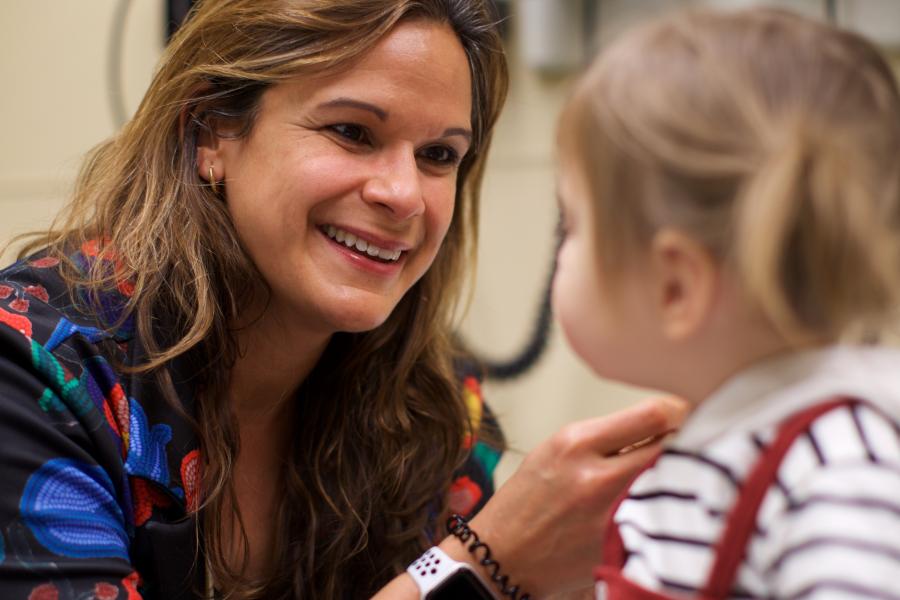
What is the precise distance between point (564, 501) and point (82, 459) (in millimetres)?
430

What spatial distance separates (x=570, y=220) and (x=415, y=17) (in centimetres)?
54

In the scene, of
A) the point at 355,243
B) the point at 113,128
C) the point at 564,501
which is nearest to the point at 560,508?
the point at 564,501

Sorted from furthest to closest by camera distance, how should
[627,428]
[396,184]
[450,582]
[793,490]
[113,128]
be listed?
[113,128]
[396,184]
[450,582]
[627,428]
[793,490]

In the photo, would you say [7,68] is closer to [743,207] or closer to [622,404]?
[622,404]

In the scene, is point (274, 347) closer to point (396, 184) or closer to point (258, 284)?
point (258, 284)

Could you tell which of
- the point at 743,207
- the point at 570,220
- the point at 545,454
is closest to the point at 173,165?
the point at 545,454

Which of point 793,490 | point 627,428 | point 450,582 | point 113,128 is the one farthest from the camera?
point 113,128

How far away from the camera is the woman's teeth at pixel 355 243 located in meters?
1.13

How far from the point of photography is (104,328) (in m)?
1.03

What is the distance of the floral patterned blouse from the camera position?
35.2 inches

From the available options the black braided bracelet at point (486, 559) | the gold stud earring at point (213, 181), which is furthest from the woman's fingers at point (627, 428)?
the gold stud earring at point (213, 181)

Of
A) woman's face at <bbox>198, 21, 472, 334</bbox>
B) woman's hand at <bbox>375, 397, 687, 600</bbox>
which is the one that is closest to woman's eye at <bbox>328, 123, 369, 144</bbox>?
woman's face at <bbox>198, 21, 472, 334</bbox>

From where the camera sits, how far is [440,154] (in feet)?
3.87

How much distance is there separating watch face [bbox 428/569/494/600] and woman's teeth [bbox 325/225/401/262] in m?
0.34
